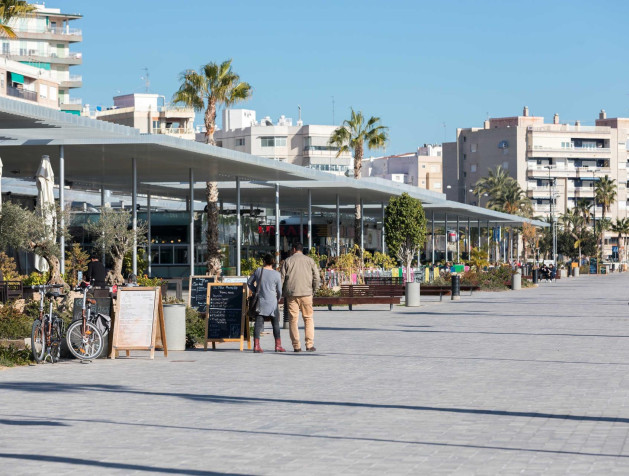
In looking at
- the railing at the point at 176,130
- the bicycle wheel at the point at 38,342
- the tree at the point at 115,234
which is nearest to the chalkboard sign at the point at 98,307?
the bicycle wheel at the point at 38,342

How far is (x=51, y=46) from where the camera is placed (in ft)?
374

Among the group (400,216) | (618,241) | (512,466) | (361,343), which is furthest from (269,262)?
(618,241)

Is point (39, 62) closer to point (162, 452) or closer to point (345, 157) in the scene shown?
point (345, 157)

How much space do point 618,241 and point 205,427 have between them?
14236cm

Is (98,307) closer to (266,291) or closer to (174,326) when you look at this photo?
(174,326)

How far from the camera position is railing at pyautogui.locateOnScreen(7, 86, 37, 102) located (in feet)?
282

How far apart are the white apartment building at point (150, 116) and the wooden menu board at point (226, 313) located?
10691 cm

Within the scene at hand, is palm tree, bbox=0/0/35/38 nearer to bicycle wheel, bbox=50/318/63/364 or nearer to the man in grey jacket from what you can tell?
the man in grey jacket

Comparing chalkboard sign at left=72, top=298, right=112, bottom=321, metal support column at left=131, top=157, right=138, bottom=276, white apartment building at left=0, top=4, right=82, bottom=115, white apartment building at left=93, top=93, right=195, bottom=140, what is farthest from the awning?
chalkboard sign at left=72, top=298, right=112, bottom=321

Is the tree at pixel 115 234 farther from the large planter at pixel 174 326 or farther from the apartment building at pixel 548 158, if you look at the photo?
the apartment building at pixel 548 158

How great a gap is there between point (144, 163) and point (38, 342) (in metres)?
19.6

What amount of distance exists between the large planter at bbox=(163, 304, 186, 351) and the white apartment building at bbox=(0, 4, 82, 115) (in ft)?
305

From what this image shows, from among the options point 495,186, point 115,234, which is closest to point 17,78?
point 495,186

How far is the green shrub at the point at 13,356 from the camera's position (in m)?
15.3
